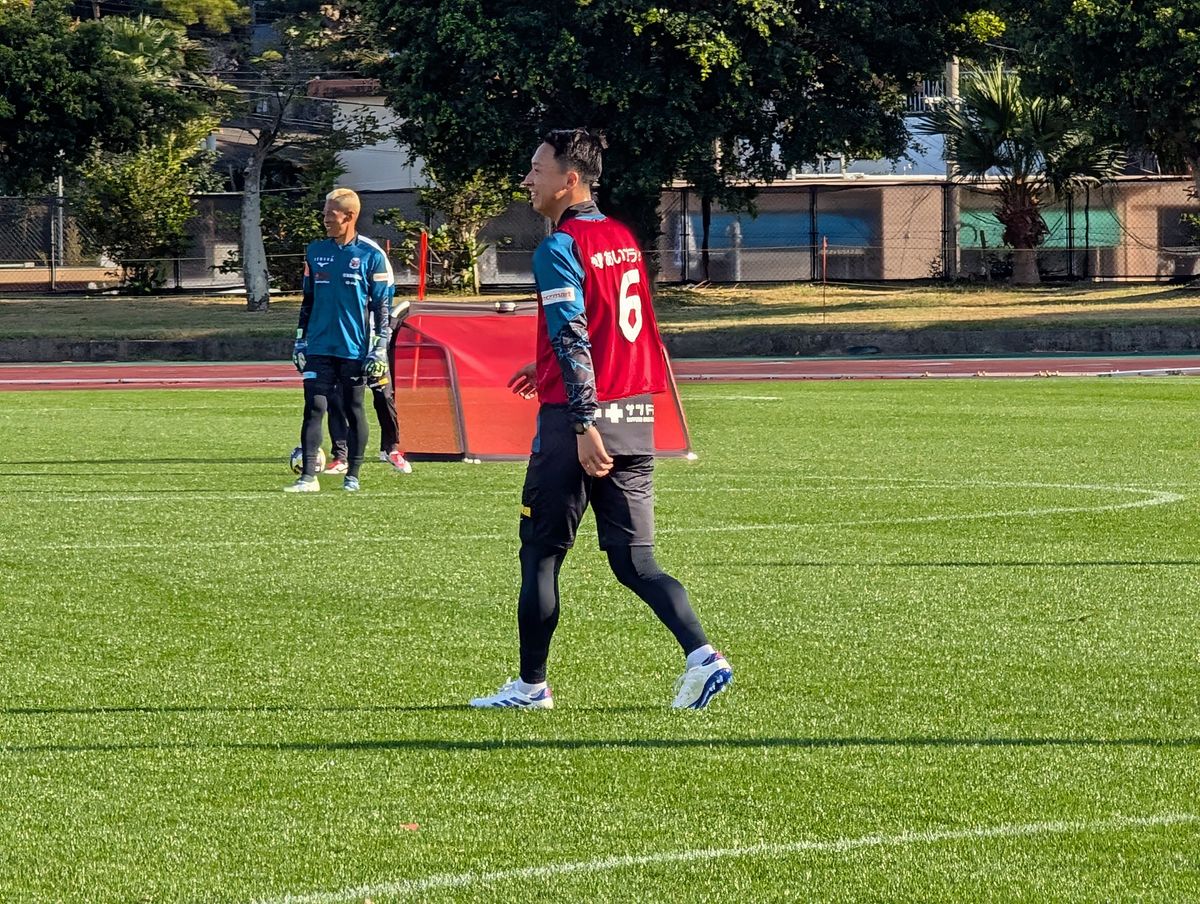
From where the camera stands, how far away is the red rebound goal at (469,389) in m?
15.6

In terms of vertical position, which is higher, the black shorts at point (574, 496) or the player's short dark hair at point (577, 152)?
the player's short dark hair at point (577, 152)

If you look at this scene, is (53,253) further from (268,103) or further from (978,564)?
(978,564)

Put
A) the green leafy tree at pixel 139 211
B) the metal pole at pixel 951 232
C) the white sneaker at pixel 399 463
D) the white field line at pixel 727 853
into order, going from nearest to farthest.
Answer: the white field line at pixel 727 853 < the white sneaker at pixel 399 463 < the green leafy tree at pixel 139 211 < the metal pole at pixel 951 232

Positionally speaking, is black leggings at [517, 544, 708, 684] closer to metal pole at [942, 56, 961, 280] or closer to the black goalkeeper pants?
the black goalkeeper pants

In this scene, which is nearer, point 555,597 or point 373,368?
point 555,597

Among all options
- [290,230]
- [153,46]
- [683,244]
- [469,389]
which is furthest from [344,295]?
[290,230]

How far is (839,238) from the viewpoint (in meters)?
46.4

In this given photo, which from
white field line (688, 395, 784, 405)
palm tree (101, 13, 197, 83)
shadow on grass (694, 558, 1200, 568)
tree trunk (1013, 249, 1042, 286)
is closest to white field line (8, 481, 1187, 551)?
shadow on grass (694, 558, 1200, 568)

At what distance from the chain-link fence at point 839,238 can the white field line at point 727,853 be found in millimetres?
40620

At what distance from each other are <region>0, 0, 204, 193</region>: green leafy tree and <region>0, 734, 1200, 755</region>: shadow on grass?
33.6 metres

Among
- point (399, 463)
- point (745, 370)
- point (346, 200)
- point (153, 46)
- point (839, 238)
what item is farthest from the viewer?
point (839, 238)

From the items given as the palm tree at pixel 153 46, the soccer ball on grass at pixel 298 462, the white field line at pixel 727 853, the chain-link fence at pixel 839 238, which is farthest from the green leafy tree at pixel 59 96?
the white field line at pixel 727 853

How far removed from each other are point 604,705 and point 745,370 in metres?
23.8

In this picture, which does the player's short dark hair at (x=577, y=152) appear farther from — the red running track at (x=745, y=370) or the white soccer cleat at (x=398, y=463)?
the red running track at (x=745, y=370)
